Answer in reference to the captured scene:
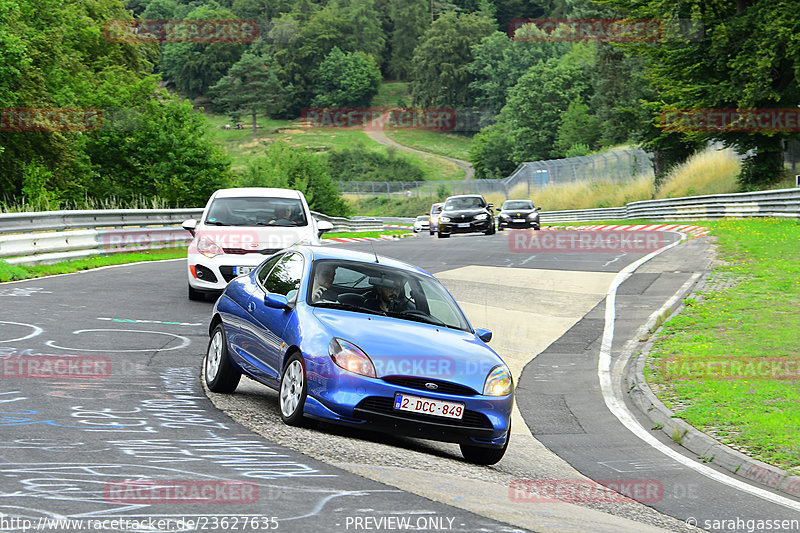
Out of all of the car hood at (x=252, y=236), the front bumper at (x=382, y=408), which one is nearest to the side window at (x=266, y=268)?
Result: the front bumper at (x=382, y=408)

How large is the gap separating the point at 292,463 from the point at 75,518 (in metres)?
1.93

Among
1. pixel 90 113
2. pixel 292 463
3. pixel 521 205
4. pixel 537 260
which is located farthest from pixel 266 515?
pixel 90 113

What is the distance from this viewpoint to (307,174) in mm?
61062

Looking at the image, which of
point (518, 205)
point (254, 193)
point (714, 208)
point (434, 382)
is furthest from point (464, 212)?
point (434, 382)

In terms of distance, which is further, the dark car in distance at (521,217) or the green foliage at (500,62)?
the green foliage at (500,62)

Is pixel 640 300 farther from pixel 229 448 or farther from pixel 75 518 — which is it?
pixel 75 518

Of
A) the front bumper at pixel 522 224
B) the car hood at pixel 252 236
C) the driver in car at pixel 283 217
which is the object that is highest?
the driver in car at pixel 283 217

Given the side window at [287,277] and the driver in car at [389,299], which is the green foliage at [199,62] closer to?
Result: the side window at [287,277]

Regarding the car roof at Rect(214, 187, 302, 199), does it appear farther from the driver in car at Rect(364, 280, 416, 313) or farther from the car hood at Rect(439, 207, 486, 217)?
the car hood at Rect(439, 207, 486, 217)

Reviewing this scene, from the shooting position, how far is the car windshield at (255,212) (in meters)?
16.8

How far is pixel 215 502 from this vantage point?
5.52 metres

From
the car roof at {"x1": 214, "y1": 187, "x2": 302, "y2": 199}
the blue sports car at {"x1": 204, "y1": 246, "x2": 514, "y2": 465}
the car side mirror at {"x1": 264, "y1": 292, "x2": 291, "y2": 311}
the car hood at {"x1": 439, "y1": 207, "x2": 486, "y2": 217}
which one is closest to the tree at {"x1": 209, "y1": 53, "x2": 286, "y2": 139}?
the car hood at {"x1": 439, "y1": 207, "x2": 486, "y2": 217}

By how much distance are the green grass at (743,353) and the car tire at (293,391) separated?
160 inches

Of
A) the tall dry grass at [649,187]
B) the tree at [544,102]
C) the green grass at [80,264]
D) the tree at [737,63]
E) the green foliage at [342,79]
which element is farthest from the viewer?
the green foliage at [342,79]
